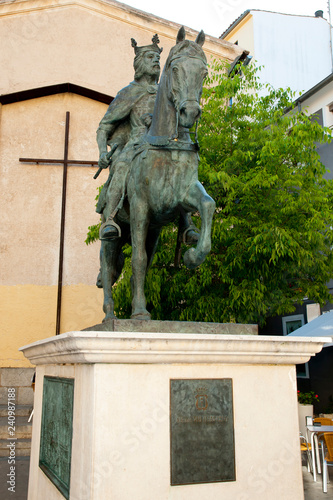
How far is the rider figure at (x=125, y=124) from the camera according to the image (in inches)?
181

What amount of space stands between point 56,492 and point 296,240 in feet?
24.2

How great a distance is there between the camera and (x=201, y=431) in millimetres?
3430

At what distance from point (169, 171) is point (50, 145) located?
1197 cm

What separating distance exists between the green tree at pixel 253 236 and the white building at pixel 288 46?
53.9 ft

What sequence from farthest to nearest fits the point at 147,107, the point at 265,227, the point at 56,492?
the point at 265,227 < the point at 147,107 < the point at 56,492

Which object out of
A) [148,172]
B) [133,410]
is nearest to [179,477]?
[133,410]

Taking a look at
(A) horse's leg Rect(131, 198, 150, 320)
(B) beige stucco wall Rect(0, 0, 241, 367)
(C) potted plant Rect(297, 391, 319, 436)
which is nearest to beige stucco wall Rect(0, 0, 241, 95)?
(B) beige stucco wall Rect(0, 0, 241, 367)

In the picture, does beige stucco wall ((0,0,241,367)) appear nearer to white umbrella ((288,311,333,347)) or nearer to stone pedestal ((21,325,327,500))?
white umbrella ((288,311,333,347))

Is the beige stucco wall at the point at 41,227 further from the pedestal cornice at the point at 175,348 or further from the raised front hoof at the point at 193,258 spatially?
the raised front hoof at the point at 193,258

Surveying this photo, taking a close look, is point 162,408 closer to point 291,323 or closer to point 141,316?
point 141,316

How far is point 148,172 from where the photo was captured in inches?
163

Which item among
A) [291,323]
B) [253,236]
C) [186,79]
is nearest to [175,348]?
[186,79]

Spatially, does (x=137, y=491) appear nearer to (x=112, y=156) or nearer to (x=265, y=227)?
(x=112, y=156)

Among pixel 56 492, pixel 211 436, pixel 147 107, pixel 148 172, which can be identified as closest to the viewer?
pixel 211 436
